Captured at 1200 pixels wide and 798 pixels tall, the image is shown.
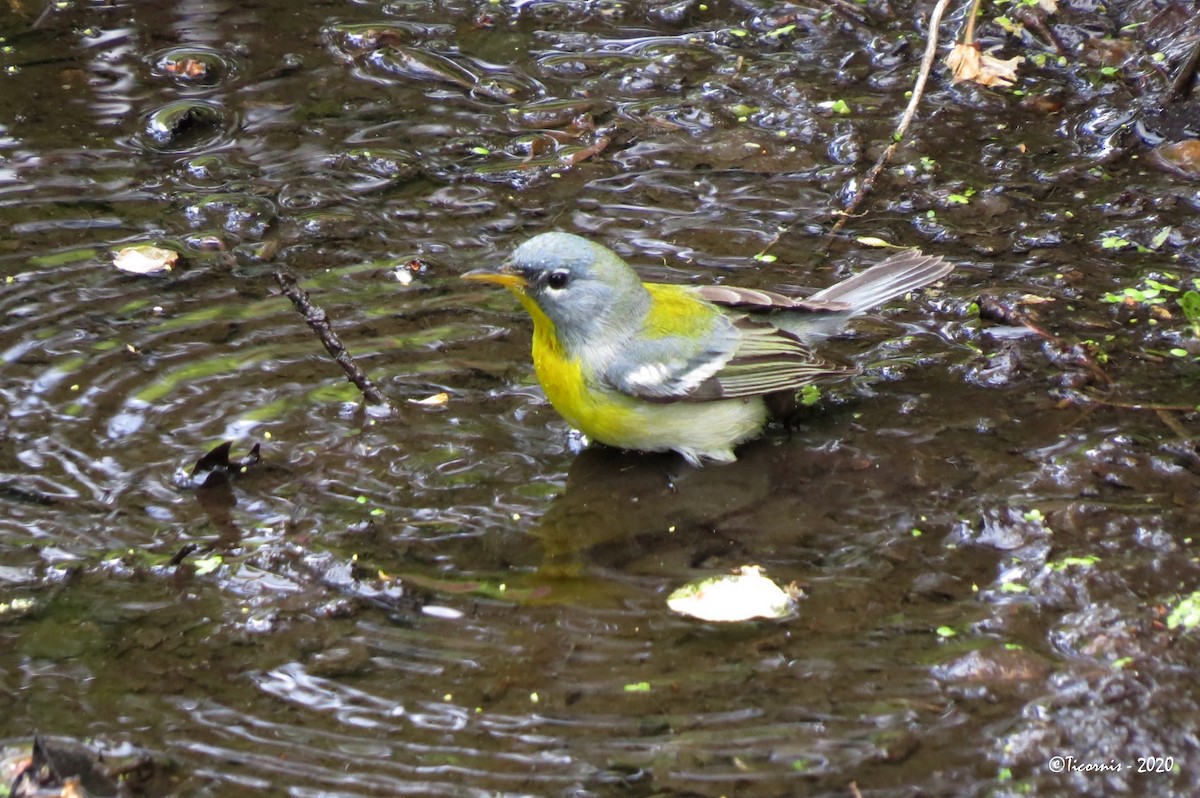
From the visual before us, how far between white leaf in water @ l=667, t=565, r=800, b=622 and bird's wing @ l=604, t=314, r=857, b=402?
1027 mm

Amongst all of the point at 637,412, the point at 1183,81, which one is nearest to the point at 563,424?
the point at 637,412

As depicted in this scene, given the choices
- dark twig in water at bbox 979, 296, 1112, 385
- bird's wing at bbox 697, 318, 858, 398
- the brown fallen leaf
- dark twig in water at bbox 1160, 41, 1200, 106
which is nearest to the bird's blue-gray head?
bird's wing at bbox 697, 318, 858, 398

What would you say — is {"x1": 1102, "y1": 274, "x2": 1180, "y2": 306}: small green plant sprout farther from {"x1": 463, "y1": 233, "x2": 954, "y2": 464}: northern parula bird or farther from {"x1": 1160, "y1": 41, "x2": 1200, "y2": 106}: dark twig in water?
{"x1": 1160, "y1": 41, "x2": 1200, "y2": 106}: dark twig in water

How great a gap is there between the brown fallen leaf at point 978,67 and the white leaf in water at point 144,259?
14.7 ft

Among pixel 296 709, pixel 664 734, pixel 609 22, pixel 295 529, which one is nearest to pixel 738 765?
pixel 664 734

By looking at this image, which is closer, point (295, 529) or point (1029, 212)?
point (295, 529)

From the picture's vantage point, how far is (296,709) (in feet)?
11.9

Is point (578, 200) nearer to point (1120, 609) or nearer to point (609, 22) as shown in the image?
point (609, 22)

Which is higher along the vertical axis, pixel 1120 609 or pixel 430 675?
pixel 1120 609

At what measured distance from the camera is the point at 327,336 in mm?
4773

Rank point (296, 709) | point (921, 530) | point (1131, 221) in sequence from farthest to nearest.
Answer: point (1131, 221), point (921, 530), point (296, 709)

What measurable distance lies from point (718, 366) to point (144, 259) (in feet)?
9.27

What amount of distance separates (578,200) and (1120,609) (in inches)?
142

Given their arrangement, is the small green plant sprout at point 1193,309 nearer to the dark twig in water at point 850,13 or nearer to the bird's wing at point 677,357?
the bird's wing at point 677,357
